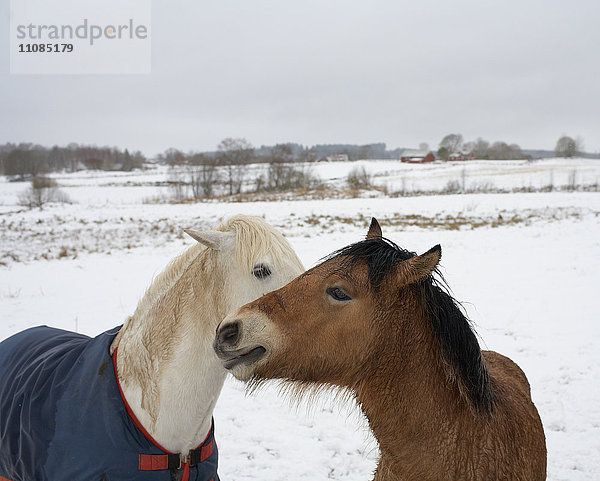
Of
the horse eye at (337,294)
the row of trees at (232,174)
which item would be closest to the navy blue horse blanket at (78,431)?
the horse eye at (337,294)

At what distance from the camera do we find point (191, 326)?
2162 mm

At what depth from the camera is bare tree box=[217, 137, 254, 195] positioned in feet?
134

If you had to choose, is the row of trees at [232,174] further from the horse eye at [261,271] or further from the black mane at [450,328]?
the black mane at [450,328]

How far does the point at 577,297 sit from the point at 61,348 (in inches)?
337

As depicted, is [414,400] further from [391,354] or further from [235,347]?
[235,347]

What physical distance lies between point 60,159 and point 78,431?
4109 inches

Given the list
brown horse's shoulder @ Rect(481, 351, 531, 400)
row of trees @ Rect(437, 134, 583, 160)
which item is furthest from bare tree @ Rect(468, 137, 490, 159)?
brown horse's shoulder @ Rect(481, 351, 531, 400)

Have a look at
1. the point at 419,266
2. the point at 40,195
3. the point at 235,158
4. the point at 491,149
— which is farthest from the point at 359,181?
the point at 491,149

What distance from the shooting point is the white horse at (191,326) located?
210cm

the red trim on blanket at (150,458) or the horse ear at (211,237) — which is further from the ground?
the horse ear at (211,237)

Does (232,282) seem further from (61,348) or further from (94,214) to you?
(94,214)

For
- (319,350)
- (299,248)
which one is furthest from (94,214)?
(319,350)

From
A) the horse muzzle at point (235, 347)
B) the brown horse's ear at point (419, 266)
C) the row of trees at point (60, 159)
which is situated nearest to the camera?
the brown horse's ear at point (419, 266)

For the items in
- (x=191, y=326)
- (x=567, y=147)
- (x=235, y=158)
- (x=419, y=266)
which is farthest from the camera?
(x=567, y=147)
